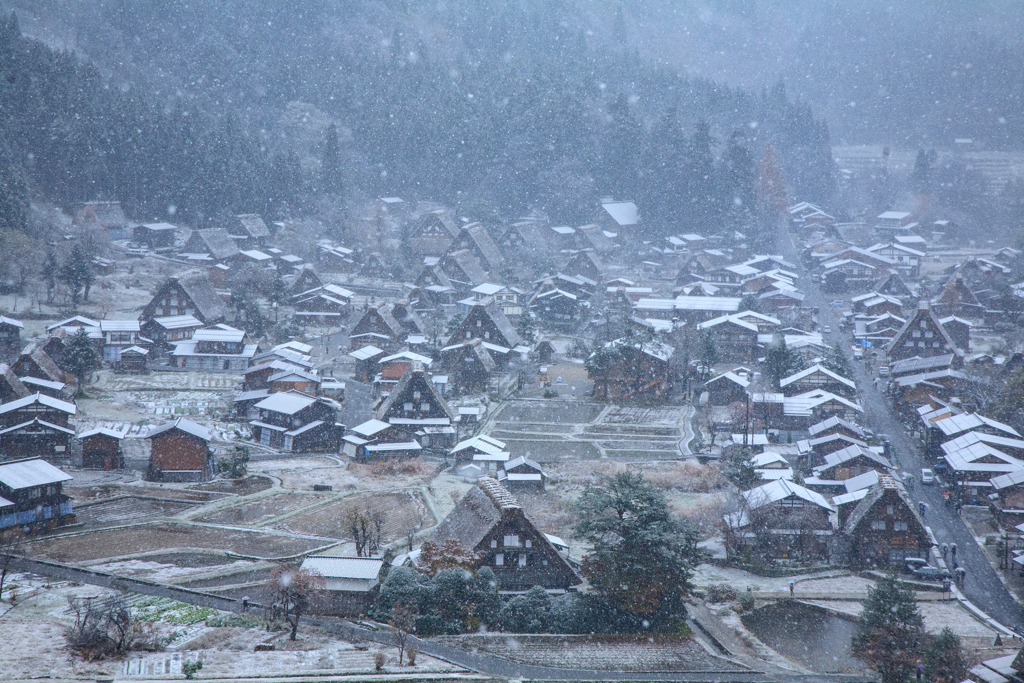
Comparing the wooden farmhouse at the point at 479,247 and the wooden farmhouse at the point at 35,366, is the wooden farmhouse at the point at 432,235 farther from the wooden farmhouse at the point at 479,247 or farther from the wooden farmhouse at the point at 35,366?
the wooden farmhouse at the point at 35,366

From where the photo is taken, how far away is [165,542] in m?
19.5

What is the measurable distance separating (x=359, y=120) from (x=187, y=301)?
29.6m

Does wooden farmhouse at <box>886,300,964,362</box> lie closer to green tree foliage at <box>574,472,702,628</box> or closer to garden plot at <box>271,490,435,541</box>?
green tree foliage at <box>574,472,702,628</box>

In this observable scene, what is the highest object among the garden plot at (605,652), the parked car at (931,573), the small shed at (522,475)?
the small shed at (522,475)

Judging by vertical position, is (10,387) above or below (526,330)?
below

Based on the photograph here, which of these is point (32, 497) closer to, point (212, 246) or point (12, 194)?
point (12, 194)

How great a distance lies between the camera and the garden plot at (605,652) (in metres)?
15.1

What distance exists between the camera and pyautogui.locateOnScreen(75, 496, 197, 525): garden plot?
2078cm

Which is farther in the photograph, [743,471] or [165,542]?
[743,471]

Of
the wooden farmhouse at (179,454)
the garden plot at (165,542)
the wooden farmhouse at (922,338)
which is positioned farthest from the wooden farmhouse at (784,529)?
the wooden farmhouse at (922,338)

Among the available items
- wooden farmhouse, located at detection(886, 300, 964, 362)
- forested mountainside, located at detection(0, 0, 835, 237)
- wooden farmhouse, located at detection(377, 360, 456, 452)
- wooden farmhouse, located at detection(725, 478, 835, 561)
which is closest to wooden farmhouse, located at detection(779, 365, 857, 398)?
wooden farmhouse, located at detection(886, 300, 964, 362)

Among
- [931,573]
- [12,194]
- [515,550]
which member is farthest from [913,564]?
[12,194]

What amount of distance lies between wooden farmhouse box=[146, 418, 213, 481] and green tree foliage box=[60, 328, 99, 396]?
7204 millimetres

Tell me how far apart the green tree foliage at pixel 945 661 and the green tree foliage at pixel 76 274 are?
33876mm
